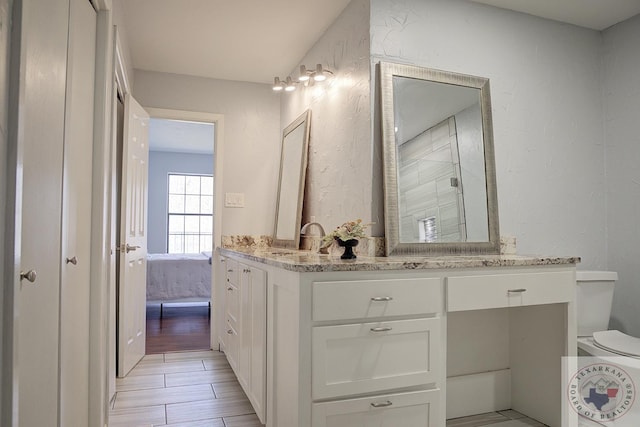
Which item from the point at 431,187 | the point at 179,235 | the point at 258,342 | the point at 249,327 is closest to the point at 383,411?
the point at 258,342

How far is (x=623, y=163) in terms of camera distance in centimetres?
276

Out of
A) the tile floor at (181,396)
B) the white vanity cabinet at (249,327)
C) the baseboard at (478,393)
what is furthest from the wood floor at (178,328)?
the baseboard at (478,393)

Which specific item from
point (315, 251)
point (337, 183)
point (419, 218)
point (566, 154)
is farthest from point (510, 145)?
point (315, 251)

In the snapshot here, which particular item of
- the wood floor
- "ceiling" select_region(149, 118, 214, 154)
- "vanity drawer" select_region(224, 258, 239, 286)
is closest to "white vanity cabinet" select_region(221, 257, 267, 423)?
"vanity drawer" select_region(224, 258, 239, 286)

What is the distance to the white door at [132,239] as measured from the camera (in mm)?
2930

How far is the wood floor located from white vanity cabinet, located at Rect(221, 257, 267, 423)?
1.00 m

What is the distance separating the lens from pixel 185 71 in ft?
11.8

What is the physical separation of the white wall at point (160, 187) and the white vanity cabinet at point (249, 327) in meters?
5.07

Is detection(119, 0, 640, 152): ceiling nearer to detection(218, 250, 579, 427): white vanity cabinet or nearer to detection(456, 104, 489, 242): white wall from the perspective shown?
detection(456, 104, 489, 242): white wall

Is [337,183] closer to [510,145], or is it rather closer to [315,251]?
[315,251]

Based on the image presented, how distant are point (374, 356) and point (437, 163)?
1156mm

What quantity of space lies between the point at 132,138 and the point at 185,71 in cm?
90

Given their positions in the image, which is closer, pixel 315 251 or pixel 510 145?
pixel 510 145

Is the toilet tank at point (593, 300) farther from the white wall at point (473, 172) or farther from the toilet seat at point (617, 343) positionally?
the white wall at point (473, 172)
